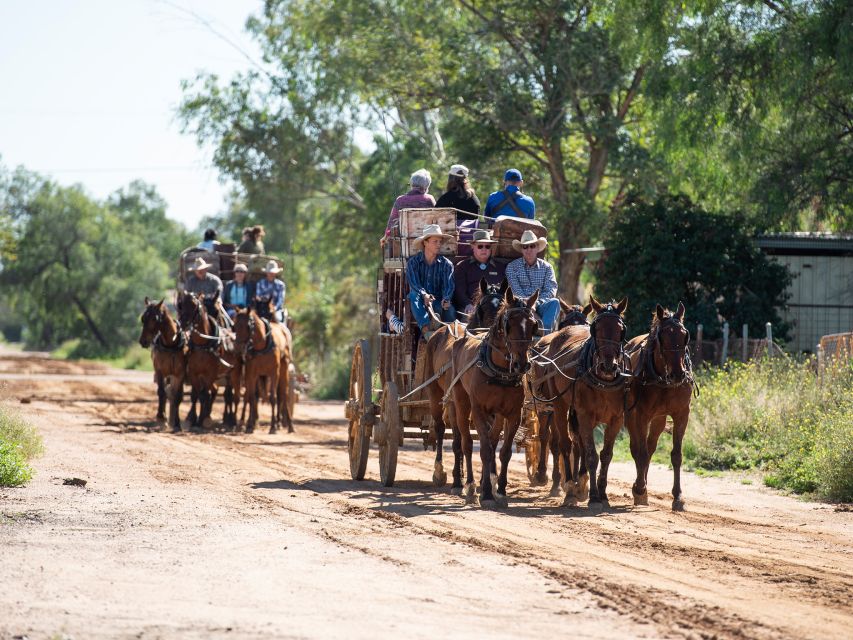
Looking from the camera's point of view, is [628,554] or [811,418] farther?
[811,418]

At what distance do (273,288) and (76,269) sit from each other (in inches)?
1939

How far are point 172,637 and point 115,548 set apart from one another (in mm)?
2843

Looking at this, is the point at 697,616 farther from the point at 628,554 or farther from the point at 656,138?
the point at 656,138

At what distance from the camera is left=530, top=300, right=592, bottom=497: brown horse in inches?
495

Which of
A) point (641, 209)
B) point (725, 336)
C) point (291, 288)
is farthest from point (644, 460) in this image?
point (291, 288)

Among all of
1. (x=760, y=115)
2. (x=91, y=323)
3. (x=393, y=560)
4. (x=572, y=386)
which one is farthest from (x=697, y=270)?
(x=91, y=323)

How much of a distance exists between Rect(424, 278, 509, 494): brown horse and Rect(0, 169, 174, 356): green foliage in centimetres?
5769

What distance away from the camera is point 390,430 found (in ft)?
43.8

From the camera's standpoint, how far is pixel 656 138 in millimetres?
22938

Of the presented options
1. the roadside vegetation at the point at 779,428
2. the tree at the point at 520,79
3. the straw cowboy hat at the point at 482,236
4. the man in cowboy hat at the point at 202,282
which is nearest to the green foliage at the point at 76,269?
the tree at the point at 520,79

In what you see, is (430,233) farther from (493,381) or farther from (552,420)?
(552,420)

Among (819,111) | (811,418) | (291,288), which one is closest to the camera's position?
(811,418)

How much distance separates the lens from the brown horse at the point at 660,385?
11914 millimetres

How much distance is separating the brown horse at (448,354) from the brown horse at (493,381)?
0.30m
